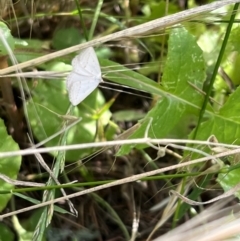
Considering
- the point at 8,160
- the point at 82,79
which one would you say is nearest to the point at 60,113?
the point at 8,160

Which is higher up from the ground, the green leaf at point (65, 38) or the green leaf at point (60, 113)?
the green leaf at point (65, 38)

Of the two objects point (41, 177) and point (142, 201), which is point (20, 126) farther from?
point (142, 201)

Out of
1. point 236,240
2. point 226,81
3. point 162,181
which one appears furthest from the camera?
point 162,181

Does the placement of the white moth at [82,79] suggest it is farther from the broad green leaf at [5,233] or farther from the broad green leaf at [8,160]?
the broad green leaf at [5,233]

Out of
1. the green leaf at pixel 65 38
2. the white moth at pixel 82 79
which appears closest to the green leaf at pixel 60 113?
the green leaf at pixel 65 38

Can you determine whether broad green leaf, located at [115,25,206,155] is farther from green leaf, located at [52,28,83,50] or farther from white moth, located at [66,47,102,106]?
green leaf, located at [52,28,83,50]

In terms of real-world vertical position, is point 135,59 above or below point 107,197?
above

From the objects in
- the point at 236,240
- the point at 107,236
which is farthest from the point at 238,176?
the point at 107,236

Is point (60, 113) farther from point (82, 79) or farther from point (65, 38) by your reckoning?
point (82, 79)
